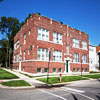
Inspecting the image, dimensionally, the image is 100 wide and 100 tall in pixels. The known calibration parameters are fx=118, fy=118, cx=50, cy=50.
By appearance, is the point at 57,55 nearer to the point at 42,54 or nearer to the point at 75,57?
the point at 42,54

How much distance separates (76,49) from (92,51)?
436 inches

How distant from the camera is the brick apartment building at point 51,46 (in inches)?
805

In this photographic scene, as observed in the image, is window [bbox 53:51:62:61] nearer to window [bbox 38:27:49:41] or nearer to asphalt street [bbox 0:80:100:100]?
window [bbox 38:27:49:41]

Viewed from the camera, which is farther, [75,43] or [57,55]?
[75,43]

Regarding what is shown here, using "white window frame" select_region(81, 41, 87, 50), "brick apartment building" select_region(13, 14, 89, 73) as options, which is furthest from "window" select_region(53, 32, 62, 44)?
"white window frame" select_region(81, 41, 87, 50)

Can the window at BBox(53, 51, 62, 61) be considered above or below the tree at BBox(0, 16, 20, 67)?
below

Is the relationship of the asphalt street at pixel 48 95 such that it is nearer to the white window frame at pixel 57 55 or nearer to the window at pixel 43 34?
the window at pixel 43 34

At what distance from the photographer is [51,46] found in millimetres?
22375

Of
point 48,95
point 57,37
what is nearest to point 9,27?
point 57,37

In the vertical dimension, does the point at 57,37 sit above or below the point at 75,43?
above

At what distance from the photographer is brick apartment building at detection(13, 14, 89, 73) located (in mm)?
20450

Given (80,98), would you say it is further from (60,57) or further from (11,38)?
(11,38)

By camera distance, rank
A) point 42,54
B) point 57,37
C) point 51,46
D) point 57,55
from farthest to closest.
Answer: point 57,37, point 57,55, point 51,46, point 42,54

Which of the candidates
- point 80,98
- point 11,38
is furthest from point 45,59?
point 11,38
